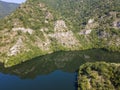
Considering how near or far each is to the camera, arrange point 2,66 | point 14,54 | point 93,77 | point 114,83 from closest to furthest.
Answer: point 114,83 < point 93,77 < point 2,66 < point 14,54

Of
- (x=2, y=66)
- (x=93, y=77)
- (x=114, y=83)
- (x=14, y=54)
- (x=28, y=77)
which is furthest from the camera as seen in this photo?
(x=14, y=54)

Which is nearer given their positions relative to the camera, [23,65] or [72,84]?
[72,84]

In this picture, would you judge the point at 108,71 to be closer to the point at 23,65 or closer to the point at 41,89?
the point at 41,89

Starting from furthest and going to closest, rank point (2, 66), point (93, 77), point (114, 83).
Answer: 1. point (2, 66)
2. point (93, 77)
3. point (114, 83)

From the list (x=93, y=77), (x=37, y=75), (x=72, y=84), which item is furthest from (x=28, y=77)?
Result: (x=93, y=77)

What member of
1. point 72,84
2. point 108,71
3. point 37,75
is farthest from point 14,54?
point 108,71

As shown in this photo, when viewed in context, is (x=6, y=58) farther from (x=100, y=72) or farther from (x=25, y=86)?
(x=100, y=72)

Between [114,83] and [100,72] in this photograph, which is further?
[100,72]

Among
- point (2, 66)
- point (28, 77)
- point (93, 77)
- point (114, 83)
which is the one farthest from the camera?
point (2, 66)
